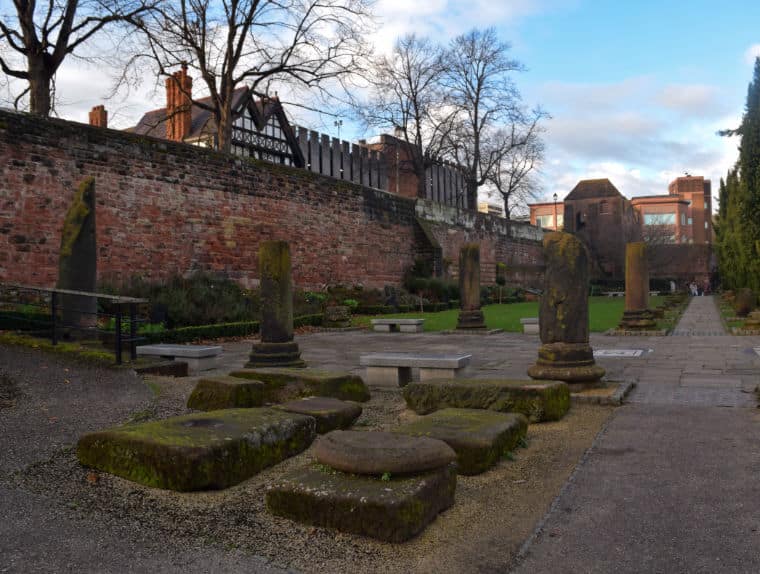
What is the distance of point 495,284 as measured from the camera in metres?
34.1

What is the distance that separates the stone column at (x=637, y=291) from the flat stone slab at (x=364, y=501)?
460 inches

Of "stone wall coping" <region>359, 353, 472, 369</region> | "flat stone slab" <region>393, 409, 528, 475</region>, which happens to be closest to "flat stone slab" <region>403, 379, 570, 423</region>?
"flat stone slab" <region>393, 409, 528, 475</region>

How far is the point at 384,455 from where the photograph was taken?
3104 mm

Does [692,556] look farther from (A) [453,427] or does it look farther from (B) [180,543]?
(B) [180,543]

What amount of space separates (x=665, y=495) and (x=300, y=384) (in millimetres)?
3319

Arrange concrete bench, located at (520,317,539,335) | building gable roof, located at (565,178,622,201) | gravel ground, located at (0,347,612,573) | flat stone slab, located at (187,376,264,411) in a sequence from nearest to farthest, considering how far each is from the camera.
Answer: gravel ground, located at (0,347,612,573)
flat stone slab, located at (187,376,264,411)
concrete bench, located at (520,317,539,335)
building gable roof, located at (565,178,622,201)

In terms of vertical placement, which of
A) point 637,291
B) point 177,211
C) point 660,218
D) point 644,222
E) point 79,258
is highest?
point 660,218

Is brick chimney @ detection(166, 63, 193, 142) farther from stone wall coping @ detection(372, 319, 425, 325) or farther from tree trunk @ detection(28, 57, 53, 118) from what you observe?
stone wall coping @ detection(372, 319, 425, 325)

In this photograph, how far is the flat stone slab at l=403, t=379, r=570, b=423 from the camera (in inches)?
206

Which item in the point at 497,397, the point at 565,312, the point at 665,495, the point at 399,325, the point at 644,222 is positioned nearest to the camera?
the point at 665,495

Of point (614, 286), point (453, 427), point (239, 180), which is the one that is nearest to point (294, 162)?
point (239, 180)

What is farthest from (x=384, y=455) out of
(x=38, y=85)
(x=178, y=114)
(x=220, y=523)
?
(x=178, y=114)

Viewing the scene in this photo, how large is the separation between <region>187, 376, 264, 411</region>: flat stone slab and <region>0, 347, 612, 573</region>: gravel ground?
1.10 metres

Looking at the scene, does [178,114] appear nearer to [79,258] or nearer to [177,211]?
[177,211]
